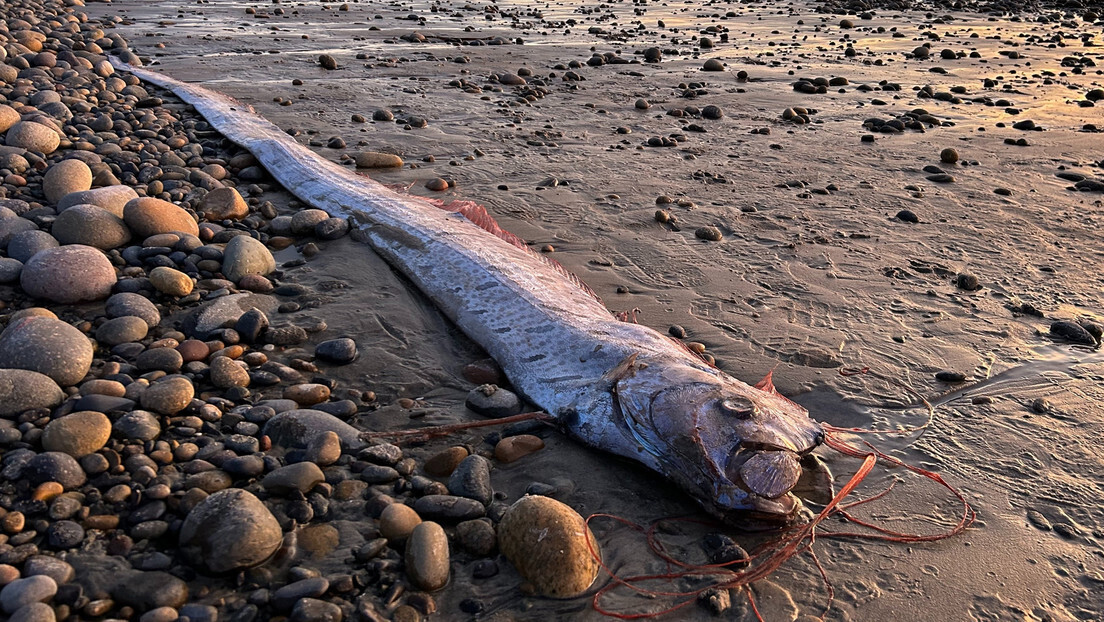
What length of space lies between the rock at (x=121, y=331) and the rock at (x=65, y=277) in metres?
0.45

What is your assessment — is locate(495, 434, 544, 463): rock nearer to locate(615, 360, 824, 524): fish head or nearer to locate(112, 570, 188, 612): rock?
locate(615, 360, 824, 524): fish head

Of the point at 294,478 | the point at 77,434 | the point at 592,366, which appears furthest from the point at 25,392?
the point at 592,366

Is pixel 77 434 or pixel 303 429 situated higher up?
pixel 77 434

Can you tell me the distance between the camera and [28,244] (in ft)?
15.8

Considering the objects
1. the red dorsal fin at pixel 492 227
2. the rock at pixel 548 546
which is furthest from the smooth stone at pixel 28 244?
the rock at pixel 548 546

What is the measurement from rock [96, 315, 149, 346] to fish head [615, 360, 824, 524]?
266 cm

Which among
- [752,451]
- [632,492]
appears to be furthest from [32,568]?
[752,451]

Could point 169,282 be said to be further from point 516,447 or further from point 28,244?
point 516,447

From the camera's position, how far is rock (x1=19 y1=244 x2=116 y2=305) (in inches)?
179

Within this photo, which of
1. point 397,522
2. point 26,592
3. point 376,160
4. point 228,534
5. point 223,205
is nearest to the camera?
point 26,592

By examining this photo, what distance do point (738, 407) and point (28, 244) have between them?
439 centimetres

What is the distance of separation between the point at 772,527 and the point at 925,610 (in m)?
0.61

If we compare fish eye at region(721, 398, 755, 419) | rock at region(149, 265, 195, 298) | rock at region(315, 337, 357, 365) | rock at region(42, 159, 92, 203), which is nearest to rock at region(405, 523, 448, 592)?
fish eye at region(721, 398, 755, 419)

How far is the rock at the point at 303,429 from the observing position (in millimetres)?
3477
